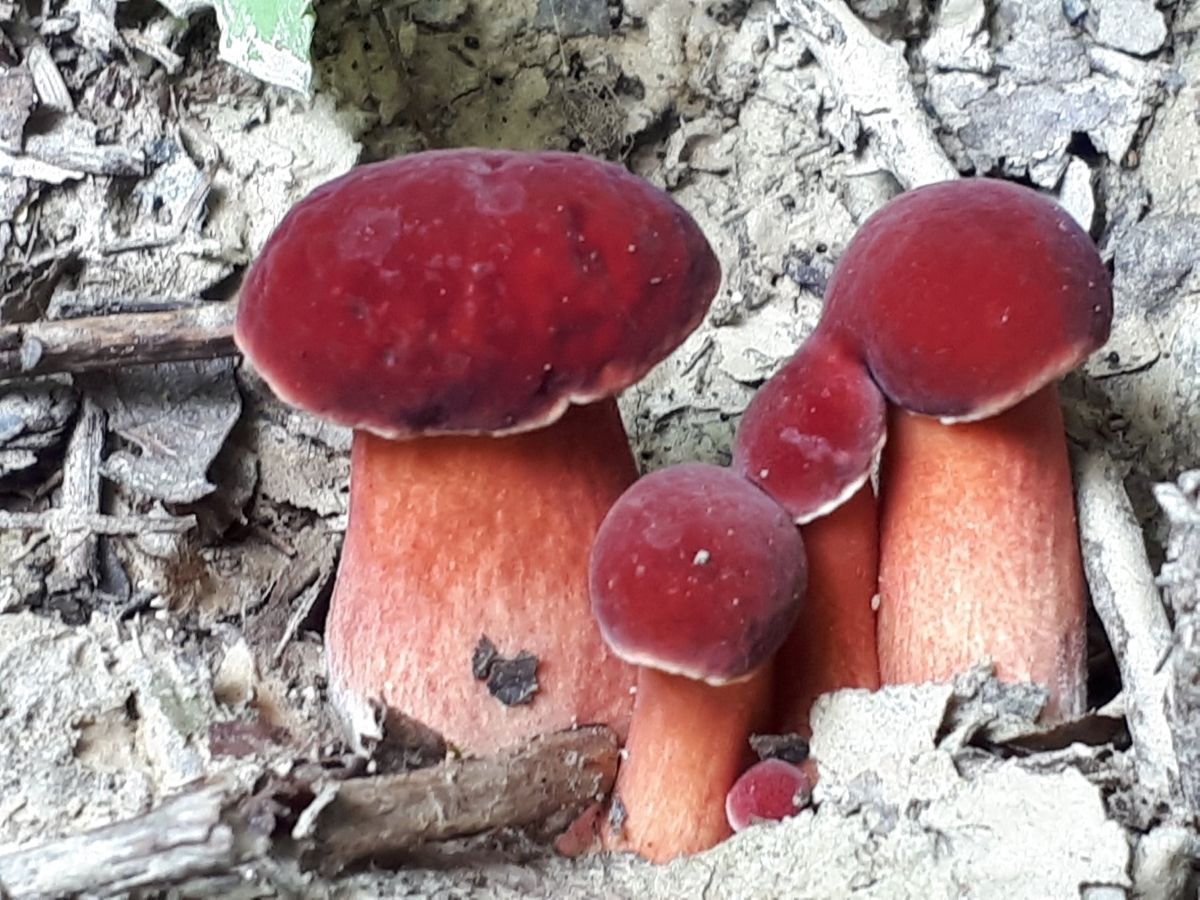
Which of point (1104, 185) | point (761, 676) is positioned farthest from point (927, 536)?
point (1104, 185)

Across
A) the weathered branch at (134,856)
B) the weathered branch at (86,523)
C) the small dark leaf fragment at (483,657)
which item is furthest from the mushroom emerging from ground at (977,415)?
the weathered branch at (86,523)

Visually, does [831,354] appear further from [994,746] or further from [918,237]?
[994,746]

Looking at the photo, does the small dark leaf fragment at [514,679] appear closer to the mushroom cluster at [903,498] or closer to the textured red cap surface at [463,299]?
the mushroom cluster at [903,498]

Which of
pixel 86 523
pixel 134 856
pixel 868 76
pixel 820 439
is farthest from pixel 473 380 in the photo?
pixel 868 76

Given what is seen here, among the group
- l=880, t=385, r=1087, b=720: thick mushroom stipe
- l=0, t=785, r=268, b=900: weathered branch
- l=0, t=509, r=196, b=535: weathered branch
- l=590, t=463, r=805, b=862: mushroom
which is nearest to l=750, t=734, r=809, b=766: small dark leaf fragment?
l=590, t=463, r=805, b=862: mushroom

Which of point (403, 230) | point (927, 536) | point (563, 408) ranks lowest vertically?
point (927, 536)

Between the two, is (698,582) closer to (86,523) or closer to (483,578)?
(483,578)

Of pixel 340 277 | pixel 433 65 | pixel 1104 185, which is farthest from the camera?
pixel 433 65
